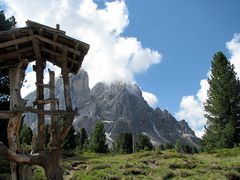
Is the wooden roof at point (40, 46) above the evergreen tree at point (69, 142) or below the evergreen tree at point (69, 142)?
below

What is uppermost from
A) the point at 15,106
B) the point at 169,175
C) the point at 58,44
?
the point at 58,44

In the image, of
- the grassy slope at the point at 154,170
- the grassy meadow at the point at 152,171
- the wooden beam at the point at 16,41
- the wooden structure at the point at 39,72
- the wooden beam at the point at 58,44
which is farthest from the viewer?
→ the grassy slope at the point at 154,170

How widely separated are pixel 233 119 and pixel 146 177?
116 ft

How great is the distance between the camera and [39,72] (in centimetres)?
1689

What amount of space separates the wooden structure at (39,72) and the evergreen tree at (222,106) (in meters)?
44.7

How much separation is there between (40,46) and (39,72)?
113 centimetres

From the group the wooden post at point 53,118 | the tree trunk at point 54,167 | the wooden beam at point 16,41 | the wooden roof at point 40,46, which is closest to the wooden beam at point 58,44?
the wooden roof at point 40,46

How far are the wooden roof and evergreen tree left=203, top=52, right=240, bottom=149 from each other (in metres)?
44.6

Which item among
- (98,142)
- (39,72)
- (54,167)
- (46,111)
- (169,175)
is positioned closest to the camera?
(54,167)

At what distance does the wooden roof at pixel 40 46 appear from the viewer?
16.2 metres

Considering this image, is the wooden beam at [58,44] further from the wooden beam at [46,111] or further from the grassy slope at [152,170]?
the grassy slope at [152,170]

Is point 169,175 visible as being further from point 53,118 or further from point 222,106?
point 222,106

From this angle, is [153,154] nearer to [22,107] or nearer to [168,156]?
[168,156]

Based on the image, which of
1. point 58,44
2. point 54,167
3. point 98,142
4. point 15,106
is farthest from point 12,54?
point 98,142
